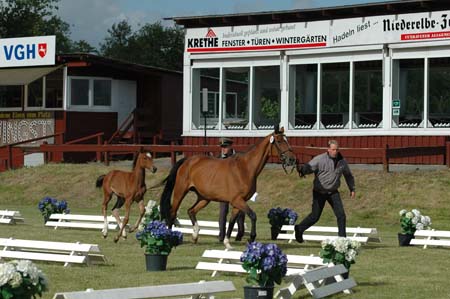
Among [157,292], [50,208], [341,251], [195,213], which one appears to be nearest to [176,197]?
[195,213]

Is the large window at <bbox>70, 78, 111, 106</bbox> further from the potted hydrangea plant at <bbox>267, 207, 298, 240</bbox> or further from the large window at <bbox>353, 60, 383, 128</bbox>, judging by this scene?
the potted hydrangea plant at <bbox>267, 207, 298, 240</bbox>

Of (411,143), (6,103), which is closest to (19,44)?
(6,103)

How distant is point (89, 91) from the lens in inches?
1697

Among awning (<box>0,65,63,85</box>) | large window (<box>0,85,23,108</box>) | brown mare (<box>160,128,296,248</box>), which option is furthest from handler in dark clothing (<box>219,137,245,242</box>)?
large window (<box>0,85,23,108</box>)

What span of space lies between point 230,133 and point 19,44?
1038cm

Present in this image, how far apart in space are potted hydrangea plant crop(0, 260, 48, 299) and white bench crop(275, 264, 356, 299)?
137 inches

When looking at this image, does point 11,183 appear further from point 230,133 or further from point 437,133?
point 437,133

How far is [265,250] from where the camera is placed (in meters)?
12.3

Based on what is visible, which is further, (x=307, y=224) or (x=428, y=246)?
(x=428, y=246)

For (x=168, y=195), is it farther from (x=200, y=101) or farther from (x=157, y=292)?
(x=200, y=101)

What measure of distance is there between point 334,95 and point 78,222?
45.0 ft

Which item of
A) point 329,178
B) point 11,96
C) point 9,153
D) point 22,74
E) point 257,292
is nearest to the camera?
point 257,292

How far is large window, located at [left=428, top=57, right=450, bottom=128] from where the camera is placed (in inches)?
1323

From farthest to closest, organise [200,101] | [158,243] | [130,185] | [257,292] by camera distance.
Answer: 1. [200,101]
2. [130,185]
3. [158,243]
4. [257,292]
